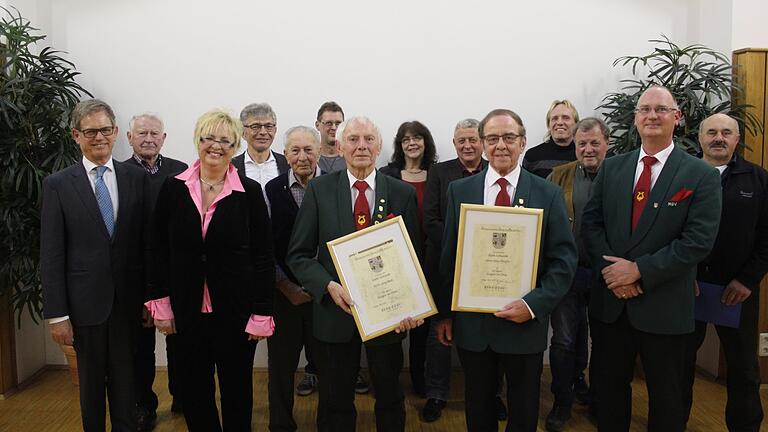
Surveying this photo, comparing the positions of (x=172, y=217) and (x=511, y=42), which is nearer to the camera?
(x=172, y=217)

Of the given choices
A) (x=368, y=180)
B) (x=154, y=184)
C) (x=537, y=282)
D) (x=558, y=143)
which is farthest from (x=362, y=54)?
(x=537, y=282)

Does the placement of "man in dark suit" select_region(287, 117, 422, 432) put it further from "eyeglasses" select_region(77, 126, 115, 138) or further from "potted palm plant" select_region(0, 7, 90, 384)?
"potted palm plant" select_region(0, 7, 90, 384)

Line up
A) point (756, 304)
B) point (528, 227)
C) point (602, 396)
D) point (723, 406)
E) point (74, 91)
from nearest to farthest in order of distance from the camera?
point (528, 227)
point (602, 396)
point (756, 304)
point (723, 406)
point (74, 91)

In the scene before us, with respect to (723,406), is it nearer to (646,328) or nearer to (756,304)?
(756,304)

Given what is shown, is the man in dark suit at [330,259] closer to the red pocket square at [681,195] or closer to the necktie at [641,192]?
the necktie at [641,192]

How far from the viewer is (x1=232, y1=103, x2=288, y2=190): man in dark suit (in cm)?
343

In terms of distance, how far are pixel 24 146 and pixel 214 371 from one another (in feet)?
7.28

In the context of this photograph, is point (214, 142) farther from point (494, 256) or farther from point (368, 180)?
point (494, 256)

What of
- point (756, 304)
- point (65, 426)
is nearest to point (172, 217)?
point (65, 426)

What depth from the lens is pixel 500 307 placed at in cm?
240

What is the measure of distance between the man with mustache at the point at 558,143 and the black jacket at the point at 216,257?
80.3 inches

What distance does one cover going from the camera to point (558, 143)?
4.02 metres

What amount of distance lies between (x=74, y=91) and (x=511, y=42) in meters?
3.22

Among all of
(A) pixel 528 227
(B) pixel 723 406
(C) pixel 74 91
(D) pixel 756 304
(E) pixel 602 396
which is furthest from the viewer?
(C) pixel 74 91
